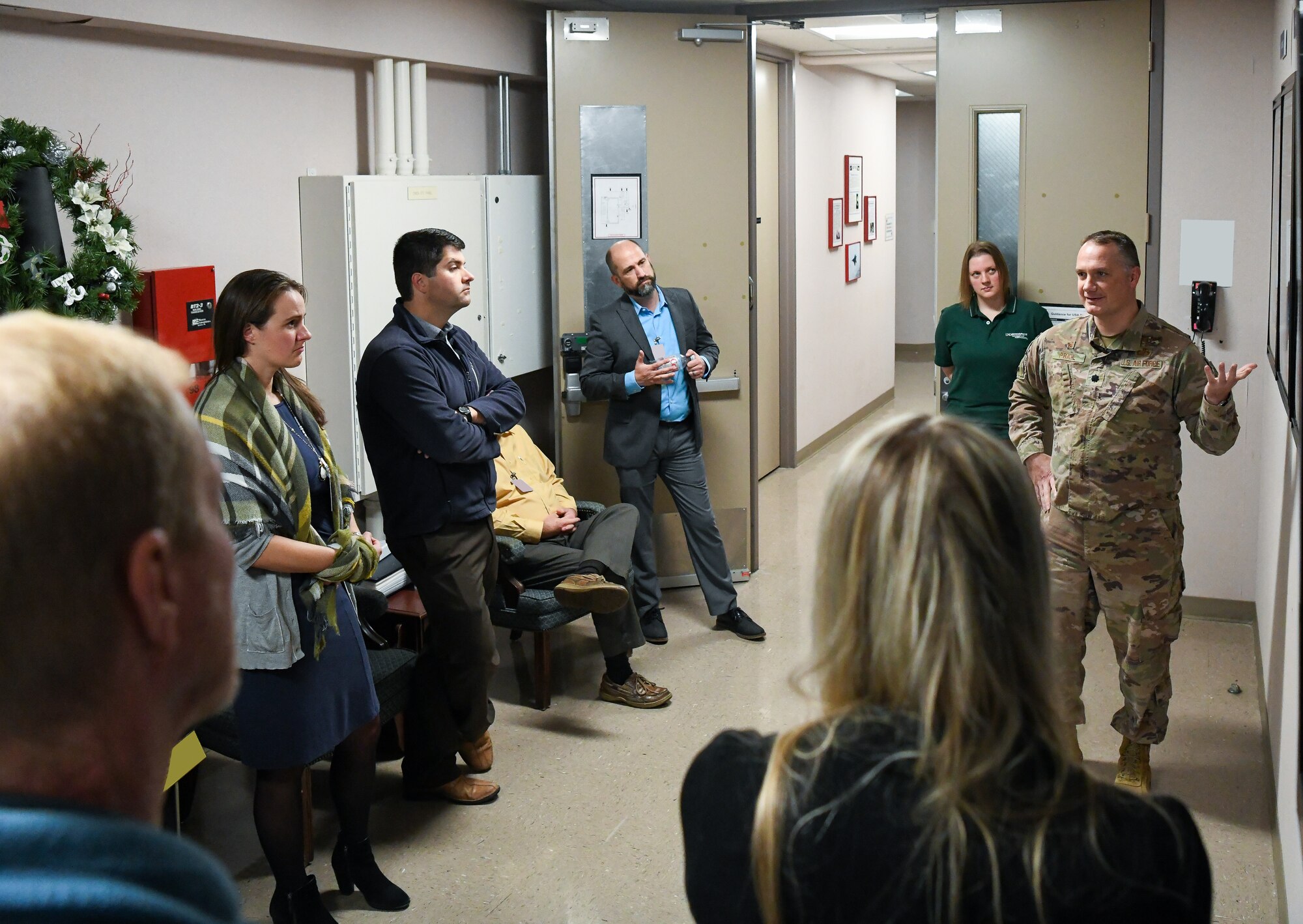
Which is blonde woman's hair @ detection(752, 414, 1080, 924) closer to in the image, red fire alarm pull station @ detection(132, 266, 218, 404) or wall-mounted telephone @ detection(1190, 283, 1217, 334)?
red fire alarm pull station @ detection(132, 266, 218, 404)

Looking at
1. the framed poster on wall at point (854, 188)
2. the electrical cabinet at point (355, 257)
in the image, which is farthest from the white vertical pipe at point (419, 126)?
the framed poster on wall at point (854, 188)

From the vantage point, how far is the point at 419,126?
5.06 meters

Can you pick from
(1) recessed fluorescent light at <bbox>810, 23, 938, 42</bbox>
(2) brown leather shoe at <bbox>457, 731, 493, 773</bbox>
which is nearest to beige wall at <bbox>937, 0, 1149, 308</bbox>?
(1) recessed fluorescent light at <bbox>810, 23, 938, 42</bbox>

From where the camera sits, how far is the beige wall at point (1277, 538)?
Answer: 111 inches

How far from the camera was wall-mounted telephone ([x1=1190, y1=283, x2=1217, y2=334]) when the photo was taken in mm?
5000

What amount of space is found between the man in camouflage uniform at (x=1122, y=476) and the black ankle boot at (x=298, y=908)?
2.17 meters

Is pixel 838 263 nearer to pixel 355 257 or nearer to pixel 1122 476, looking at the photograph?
pixel 355 257

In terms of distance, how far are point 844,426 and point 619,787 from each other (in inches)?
239

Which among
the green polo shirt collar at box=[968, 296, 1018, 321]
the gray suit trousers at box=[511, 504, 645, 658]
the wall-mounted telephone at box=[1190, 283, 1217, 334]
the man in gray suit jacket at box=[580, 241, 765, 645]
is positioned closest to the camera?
the gray suit trousers at box=[511, 504, 645, 658]

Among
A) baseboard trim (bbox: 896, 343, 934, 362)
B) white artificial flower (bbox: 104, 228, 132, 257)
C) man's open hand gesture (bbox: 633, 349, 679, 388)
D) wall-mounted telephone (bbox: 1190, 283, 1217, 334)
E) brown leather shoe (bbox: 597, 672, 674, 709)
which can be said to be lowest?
brown leather shoe (bbox: 597, 672, 674, 709)

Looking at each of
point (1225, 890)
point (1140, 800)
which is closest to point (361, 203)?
point (1225, 890)

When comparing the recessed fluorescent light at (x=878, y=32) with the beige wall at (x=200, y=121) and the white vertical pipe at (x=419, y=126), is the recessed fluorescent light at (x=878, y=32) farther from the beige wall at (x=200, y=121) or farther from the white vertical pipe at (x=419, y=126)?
the beige wall at (x=200, y=121)

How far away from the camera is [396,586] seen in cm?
472

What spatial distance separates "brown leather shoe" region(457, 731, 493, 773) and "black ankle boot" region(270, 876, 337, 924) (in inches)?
38.7
